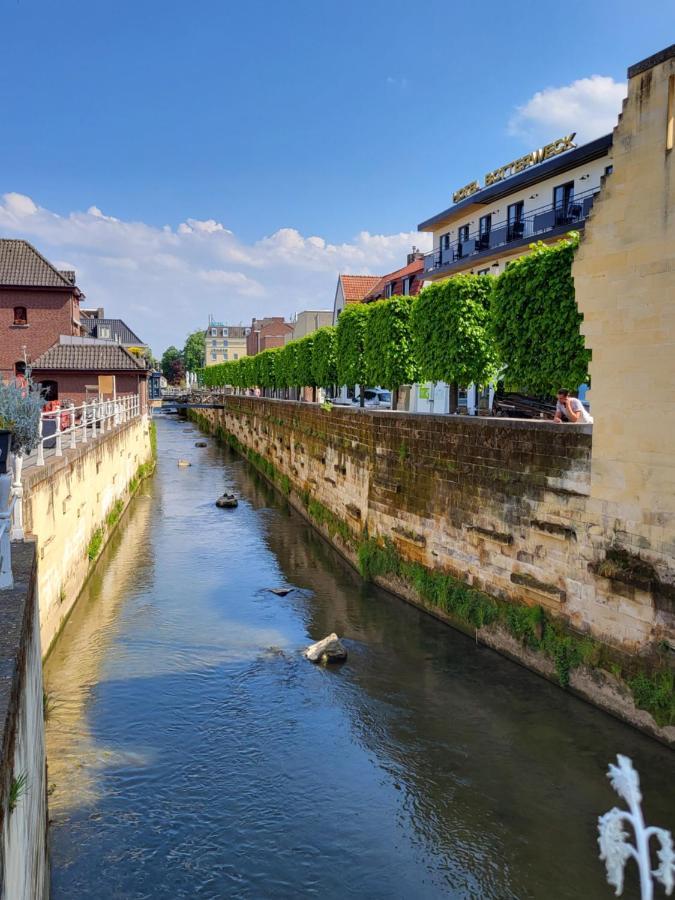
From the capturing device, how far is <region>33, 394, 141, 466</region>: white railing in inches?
545

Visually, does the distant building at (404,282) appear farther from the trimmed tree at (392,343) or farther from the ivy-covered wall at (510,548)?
the ivy-covered wall at (510,548)

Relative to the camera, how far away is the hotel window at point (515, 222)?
3023cm

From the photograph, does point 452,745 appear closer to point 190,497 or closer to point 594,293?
point 594,293

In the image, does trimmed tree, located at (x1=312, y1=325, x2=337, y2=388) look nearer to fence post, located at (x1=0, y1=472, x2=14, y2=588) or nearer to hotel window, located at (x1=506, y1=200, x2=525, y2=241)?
hotel window, located at (x1=506, y1=200, x2=525, y2=241)

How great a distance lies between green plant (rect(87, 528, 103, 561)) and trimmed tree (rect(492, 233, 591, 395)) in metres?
10.2

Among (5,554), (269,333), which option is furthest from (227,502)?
(269,333)

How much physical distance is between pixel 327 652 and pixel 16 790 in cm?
854

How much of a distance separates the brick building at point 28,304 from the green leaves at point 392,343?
25.2 metres

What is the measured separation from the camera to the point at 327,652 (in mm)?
12062

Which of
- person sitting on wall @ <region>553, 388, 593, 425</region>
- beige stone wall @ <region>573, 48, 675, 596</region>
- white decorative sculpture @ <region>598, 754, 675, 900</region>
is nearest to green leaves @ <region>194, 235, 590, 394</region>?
person sitting on wall @ <region>553, 388, 593, 425</region>

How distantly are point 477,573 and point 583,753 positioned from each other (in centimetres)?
439

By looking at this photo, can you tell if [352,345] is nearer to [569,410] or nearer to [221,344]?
[569,410]

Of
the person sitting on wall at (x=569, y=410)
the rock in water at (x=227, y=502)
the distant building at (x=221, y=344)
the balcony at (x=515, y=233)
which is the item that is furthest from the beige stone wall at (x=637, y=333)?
the distant building at (x=221, y=344)

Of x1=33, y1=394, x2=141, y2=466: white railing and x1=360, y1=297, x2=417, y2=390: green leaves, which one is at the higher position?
x1=360, y1=297, x2=417, y2=390: green leaves
